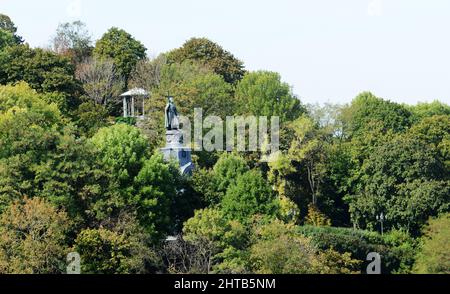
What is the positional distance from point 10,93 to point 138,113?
13.8 m

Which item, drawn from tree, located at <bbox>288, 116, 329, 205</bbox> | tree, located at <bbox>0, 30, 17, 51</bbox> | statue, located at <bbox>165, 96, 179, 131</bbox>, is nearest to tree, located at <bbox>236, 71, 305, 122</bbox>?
tree, located at <bbox>288, 116, 329, 205</bbox>

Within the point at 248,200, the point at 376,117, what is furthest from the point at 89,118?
the point at 376,117

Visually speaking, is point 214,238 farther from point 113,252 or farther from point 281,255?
point 113,252

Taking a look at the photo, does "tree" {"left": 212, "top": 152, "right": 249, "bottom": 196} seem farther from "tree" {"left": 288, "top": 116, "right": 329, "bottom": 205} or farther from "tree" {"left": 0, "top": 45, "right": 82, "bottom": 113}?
"tree" {"left": 0, "top": 45, "right": 82, "bottom": 113}

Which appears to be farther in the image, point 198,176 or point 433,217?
point 433,217

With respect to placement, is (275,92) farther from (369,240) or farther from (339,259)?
(339,259)

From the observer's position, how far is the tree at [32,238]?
148 feet

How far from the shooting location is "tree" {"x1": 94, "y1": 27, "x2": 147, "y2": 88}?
7738 cm

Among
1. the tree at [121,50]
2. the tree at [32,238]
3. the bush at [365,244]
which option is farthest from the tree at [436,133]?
the tree at [32,238]

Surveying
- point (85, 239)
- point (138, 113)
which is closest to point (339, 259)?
point (85, 239)

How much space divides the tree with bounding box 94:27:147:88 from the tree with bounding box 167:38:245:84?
194 cm

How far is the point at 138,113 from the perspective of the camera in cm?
7181

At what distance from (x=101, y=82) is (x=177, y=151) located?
16.2 m

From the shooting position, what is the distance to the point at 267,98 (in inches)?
2763
